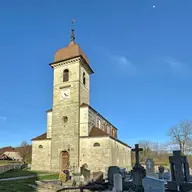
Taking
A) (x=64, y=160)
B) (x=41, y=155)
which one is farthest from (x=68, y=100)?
(x=41, y=155)

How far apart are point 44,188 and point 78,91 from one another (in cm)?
1613

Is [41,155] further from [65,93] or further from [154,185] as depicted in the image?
[154,185]

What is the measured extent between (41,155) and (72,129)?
5509 millimetres

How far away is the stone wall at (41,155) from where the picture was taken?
26.5 meters

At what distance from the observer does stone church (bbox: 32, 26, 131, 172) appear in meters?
24.5

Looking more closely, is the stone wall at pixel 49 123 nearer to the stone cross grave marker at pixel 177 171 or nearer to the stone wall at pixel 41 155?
the stone wall at pixel 41 155

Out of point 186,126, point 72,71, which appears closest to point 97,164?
point 72,71

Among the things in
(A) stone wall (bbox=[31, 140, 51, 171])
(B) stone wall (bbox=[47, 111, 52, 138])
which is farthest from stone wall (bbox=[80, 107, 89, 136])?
(A) stone wall (bbox=[31, 140, 51, 171])

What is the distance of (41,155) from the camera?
27062 millimetres

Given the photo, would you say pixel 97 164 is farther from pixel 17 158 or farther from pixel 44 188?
pixel 17 158

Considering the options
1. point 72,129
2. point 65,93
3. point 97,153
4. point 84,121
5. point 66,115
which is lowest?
point 97,153

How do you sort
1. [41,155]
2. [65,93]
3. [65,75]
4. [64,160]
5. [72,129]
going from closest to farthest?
[64,160] → [72,129] → [41,155] → [65,93] → [65,75]

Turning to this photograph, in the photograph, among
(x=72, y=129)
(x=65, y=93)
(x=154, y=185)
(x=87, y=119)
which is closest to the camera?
(x=154, y=185)

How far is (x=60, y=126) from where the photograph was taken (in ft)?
88.1
